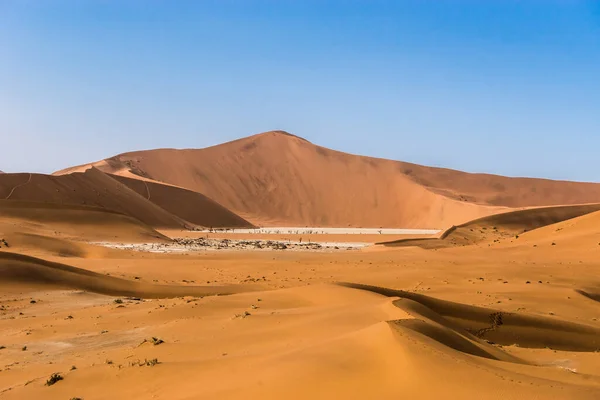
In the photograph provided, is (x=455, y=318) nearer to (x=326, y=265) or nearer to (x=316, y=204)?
(x=326, y=265)

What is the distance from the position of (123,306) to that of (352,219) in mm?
64744

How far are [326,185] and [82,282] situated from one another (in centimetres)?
7157

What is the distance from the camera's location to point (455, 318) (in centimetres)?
1348

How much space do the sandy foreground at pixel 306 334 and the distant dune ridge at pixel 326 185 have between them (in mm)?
48847

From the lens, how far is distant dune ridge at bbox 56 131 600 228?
76.6 m

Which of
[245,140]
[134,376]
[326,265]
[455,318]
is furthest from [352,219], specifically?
[134,376]

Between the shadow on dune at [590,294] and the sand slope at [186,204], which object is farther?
the sand slope at [186,204]

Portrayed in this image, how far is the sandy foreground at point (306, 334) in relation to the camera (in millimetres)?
6102

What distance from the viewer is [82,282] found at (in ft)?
57.2

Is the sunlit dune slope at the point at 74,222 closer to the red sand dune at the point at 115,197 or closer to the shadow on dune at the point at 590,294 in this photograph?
the red sand dune at the point at 115,197

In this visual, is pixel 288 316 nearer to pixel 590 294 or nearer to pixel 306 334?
pixel 306 334

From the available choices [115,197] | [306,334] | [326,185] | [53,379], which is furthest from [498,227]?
[53,379]

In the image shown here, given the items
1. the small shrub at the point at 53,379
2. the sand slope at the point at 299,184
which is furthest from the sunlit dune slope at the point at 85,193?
the small shrub at the point at 53,379

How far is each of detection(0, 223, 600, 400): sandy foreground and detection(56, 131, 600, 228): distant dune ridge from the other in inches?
1923
